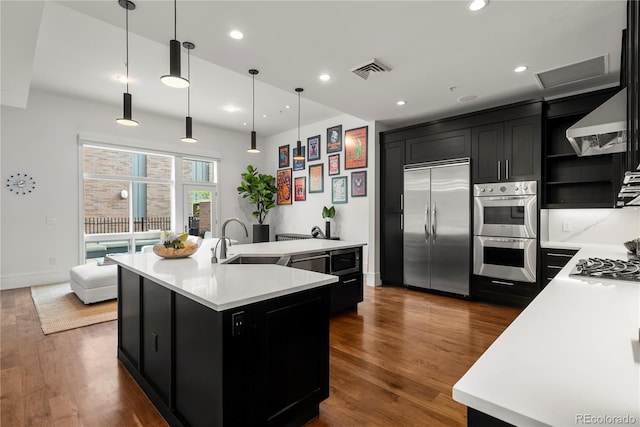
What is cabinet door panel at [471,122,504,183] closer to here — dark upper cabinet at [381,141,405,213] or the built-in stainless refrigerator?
the built-in stainless refrigerator

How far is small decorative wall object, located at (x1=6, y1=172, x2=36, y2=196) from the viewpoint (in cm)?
491

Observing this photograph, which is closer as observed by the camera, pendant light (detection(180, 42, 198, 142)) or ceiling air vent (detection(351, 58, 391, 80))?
pendant light (detection(180, 42, 198, 142))

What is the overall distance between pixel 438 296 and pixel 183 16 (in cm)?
454

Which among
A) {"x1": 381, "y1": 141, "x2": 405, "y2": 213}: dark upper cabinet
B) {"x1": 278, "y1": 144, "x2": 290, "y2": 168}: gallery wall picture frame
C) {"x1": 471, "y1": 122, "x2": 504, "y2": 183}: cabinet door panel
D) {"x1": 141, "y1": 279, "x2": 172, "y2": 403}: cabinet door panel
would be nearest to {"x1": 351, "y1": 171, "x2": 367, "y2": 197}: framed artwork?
{"x1": 381, "y1": 141, "x2": 405, "y2": 213}: dark upper cabinet

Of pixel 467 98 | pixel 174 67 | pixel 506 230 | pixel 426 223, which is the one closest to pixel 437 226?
pixel 426 223

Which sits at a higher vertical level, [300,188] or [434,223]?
[300,188]

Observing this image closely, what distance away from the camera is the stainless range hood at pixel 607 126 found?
6.47ft

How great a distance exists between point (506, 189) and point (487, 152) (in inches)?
22.3

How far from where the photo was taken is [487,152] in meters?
4.23

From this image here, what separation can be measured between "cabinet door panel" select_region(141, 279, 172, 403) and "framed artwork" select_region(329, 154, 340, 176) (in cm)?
448

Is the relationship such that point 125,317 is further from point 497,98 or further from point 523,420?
point 497,98

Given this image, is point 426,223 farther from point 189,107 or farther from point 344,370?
point 189,107

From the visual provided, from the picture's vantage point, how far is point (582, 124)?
2076 mm

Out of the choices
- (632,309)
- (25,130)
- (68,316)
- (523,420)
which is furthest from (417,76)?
(25,130)
